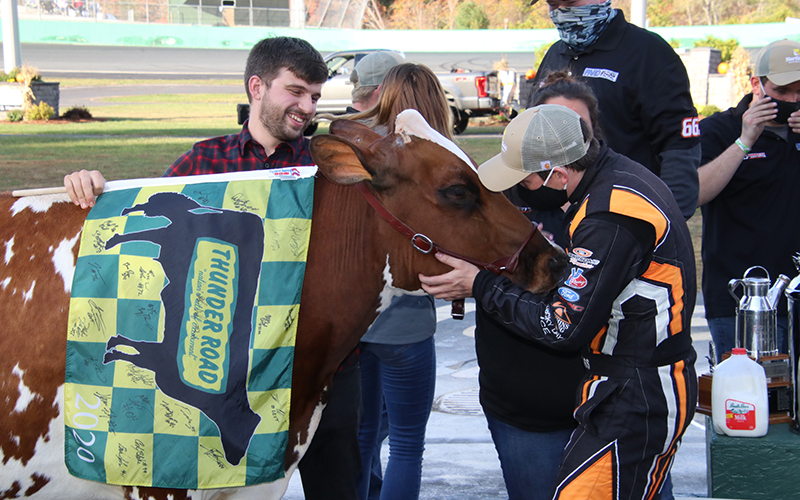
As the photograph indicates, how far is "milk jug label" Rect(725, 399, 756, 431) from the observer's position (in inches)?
131

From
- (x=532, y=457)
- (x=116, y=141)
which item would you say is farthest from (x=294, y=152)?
(x=116, y=141)

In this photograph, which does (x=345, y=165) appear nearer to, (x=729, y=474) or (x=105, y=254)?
(x=105, y=254)

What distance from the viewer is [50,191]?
2.61 m

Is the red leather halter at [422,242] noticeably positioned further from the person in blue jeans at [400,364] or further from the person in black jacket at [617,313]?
the person in blue jeans at [400,364]

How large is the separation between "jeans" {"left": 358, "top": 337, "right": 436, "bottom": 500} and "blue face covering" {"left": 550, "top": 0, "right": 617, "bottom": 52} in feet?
5.67

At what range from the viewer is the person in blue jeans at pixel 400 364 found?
3436 mm

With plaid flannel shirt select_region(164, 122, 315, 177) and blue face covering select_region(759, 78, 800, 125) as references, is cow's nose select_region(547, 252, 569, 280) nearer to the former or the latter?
plaid flannel shirt select_region(164, 122, 315, 177)

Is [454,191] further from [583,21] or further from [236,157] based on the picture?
[583,21]

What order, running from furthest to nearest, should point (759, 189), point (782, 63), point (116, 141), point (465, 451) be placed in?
point (116, 141), point (465, 451), point (759, 189), point (782, 63)

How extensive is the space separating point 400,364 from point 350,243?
1.08 meters

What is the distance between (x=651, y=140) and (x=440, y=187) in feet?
4.93

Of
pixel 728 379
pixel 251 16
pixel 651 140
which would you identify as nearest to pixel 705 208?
pixel 651 140

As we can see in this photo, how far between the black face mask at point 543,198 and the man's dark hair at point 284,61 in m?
1.07

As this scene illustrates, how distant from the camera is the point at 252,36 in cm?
5041
